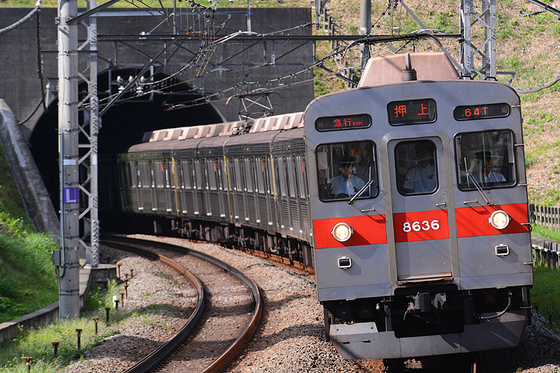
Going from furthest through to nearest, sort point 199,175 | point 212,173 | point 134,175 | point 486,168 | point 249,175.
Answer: point 134,175
point 199,175
point 212,173
point 249,175
point 486,168

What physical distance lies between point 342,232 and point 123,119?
33.7 m

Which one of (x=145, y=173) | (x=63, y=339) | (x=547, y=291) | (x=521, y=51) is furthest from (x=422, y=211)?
(x=521, y=51)

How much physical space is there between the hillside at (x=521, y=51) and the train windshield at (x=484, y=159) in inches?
761

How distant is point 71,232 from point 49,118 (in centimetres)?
2302

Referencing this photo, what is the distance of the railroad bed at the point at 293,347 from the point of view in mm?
7781

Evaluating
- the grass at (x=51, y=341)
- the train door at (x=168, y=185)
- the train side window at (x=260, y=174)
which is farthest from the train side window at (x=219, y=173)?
the grass at (x=51, y=341)

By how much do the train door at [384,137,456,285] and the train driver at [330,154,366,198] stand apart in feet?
1.19

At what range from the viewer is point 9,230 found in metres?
18.8

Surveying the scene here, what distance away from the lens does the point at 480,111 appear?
719cm

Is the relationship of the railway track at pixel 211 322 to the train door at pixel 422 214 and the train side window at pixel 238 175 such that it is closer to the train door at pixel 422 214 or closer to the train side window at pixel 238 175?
the train side window at pixel 238 175

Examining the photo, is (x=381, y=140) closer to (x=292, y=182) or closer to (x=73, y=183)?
(x=73, y=183)

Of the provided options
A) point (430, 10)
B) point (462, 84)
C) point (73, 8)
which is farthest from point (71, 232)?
point (430, 10)

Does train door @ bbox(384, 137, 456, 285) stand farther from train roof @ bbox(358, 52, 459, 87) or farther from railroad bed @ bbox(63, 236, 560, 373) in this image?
train roof @ bbox(358, 52, 459, 87)

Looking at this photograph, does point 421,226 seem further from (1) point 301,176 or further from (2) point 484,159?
(1) point 301,176
